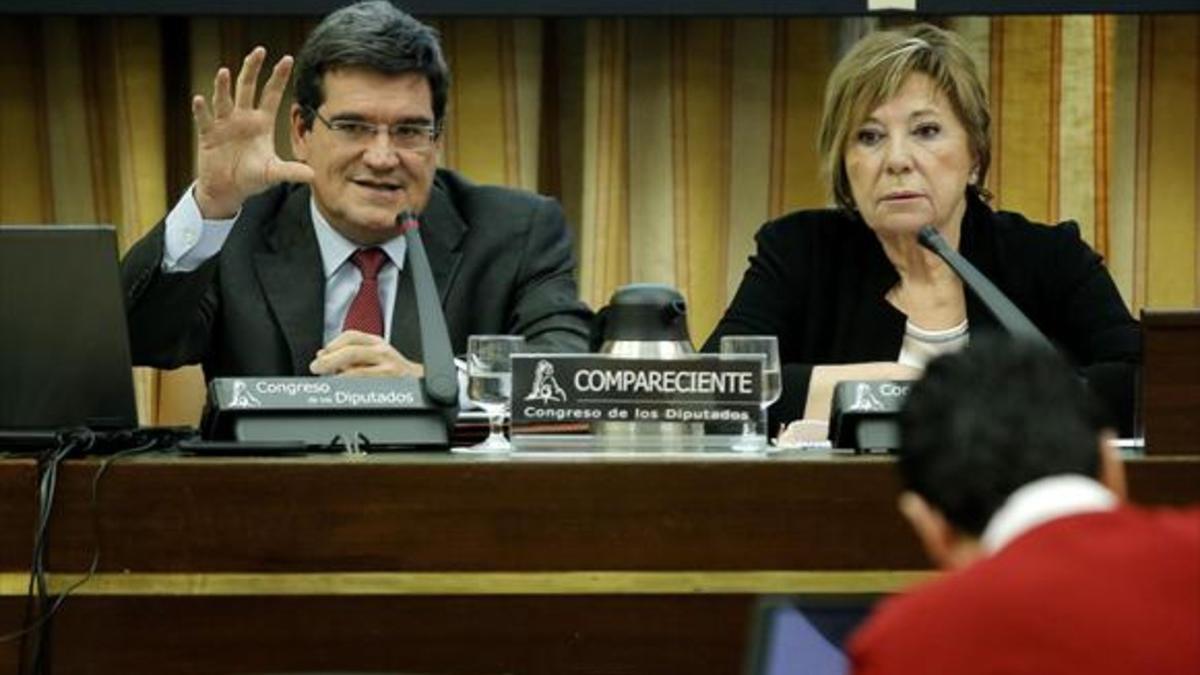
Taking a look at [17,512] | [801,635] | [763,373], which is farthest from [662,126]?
[801,635]

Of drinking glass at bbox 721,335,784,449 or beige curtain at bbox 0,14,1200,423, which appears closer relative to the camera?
drinking glass at bbox 721,335,784,449

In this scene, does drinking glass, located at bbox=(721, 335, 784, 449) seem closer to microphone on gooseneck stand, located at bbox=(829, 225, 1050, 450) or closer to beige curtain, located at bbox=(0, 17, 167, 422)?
microphone on gooseneck stand, located at bbox=(829, 225, 1050, 450)

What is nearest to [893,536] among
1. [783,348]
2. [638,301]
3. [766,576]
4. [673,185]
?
[766,576]

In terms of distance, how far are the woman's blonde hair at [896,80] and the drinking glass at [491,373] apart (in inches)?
36.3

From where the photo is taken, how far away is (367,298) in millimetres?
3273

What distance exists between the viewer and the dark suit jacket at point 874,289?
10.9 feet

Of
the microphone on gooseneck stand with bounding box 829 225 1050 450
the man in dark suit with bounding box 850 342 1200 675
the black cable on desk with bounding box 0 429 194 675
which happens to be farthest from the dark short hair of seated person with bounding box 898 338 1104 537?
the black cable on desk with bounding box 0 429 194 675

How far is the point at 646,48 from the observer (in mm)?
4098

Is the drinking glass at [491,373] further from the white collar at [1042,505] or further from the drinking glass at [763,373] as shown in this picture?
the white collar at [1042,505]

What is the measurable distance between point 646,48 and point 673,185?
262mm

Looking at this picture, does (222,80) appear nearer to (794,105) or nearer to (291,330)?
(291,330)

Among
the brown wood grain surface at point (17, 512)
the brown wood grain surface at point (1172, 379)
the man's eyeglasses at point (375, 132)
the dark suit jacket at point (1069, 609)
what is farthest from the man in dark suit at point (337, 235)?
the dark suit jacket at point (1069, 609)

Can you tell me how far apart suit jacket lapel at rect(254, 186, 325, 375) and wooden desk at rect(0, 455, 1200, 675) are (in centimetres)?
91

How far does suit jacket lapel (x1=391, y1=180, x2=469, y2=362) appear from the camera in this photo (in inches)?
127
